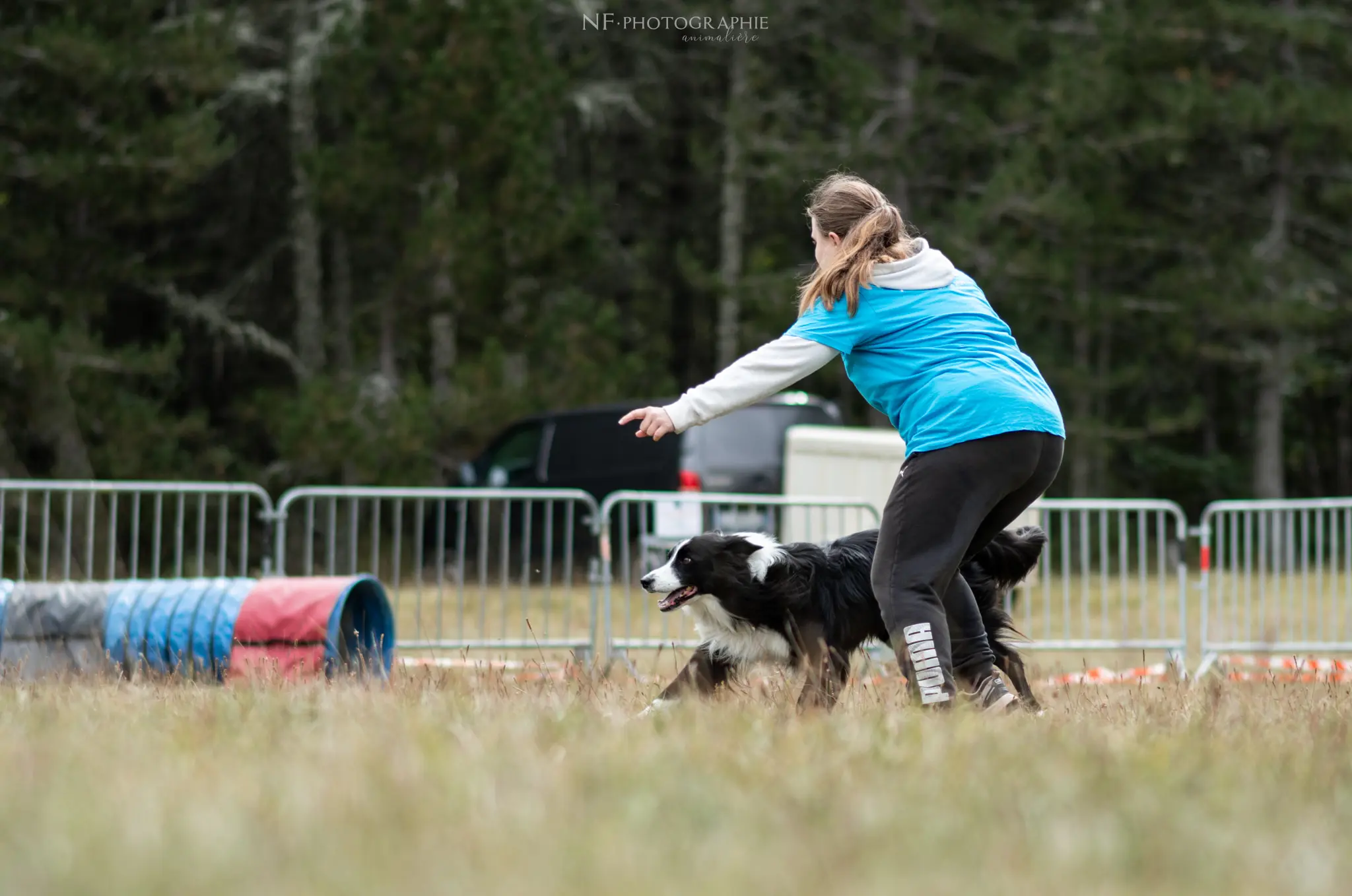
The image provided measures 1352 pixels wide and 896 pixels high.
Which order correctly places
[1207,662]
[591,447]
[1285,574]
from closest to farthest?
[1207,662] < [1285,574] < [591,447]

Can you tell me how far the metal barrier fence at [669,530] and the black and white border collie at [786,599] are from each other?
7.96ft

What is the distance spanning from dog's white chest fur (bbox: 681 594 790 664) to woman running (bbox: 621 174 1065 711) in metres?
Answer: 0.78

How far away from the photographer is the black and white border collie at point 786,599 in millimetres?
5527

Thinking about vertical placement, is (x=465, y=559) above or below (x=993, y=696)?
below

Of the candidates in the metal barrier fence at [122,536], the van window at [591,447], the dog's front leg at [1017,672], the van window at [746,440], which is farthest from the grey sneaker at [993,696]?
the van window at [591,447]

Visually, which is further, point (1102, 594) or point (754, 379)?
point (1102, 594)

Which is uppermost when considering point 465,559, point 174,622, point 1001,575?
point 1001,575

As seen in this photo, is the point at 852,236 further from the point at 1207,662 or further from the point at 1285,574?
the point at 1285,574

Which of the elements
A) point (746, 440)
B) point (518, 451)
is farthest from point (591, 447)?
point (746, 440)

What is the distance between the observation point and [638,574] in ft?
38.1

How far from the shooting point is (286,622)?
7121mm

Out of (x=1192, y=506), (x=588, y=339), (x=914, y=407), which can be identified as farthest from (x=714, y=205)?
(x=914, y=407)

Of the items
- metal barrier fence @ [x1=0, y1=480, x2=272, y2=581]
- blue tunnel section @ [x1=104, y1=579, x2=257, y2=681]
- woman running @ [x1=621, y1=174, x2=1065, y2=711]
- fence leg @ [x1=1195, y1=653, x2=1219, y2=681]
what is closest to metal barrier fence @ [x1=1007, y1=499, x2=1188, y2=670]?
fence leg @ [x1=1195, y1=653, x2=1219, y2=681]

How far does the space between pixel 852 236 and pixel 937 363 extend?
475 millimetres
